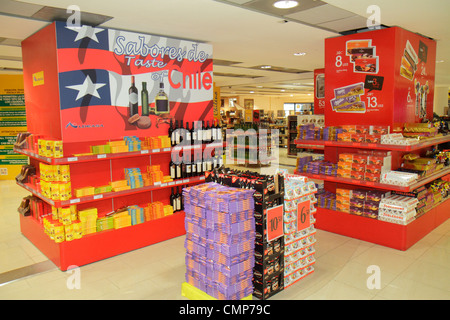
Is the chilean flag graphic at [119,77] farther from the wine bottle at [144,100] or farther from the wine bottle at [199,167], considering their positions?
the wine bottle at [199,167]

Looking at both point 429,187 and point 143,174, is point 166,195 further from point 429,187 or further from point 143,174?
point 429,187

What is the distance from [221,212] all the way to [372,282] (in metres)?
2.08

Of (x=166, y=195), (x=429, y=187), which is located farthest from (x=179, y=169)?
(x=429, y=187)

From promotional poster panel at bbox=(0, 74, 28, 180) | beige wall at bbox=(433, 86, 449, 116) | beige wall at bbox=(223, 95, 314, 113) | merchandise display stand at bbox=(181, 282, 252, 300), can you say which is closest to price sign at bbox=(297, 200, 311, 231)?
merchandise display stand at bbox=(181, 282, 252, 300)

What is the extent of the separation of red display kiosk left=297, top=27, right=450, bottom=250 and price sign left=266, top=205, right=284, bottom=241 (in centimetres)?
203

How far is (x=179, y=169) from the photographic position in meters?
5.36

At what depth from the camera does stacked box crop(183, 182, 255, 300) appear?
9.83 feet

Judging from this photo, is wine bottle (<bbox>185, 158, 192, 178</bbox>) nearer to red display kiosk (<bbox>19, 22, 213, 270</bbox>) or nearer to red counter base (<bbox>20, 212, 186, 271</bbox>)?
red display kiosk (<bbox>19, 22, 213, 270</bbox>)

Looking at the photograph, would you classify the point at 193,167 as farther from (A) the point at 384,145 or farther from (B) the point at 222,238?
(A) the point at 384,145

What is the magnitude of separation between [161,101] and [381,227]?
12.6ft

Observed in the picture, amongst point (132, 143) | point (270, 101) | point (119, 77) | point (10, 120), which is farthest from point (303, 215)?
point (270, 101)

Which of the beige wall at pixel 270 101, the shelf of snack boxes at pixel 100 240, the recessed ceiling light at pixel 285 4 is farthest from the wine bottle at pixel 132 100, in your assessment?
the beige wall at pixel 270 101

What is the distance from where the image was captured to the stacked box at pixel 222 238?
3.00m

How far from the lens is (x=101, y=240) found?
14.5 ft
